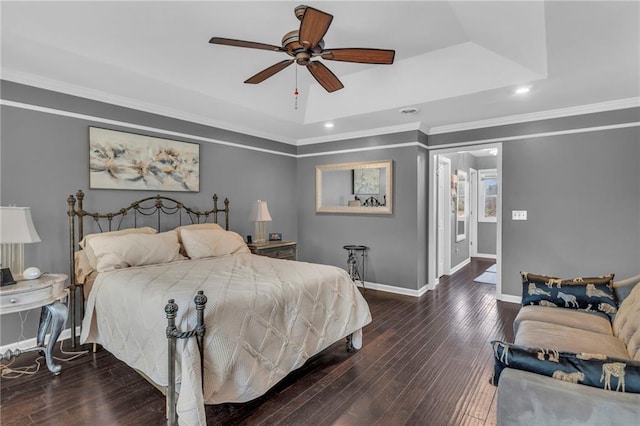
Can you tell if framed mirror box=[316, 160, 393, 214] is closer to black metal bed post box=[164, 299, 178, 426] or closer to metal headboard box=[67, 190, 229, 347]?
metal headboard box=[67, 190, 229, 347]

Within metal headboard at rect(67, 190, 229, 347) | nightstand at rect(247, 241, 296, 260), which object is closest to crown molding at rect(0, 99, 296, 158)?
metal headboard at rect(67, 190, 229, 347)

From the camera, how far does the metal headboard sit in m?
3.09

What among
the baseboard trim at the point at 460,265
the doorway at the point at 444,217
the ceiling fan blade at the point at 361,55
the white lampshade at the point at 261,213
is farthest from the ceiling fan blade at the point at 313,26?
the baseboard trim at the point at 460,265

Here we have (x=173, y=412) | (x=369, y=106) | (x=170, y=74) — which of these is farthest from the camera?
Result: (x=369, y=106)

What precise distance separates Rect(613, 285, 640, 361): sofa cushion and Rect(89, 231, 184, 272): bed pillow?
11.7 feet

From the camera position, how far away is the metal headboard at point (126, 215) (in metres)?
3.09

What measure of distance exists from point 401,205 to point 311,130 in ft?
5.99

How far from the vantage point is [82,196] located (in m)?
3.21

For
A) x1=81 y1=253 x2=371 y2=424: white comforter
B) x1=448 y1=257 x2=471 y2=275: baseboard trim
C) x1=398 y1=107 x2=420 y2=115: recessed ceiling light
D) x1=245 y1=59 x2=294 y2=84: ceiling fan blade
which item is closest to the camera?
x1=81 y1=253 x2=371 y2=424: white comforter

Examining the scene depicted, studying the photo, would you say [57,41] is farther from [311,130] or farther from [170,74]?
[311,130]

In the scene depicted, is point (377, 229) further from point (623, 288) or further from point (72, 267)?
point (72, 267)

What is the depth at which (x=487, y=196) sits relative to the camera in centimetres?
827

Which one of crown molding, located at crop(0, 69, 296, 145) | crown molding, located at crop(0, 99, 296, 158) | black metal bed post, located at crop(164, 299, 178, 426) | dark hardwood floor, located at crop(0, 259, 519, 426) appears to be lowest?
dark hardwood floor, located at crop(0, 259, 519, 426)

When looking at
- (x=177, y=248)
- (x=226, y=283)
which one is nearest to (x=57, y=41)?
(x=177, y=248)
